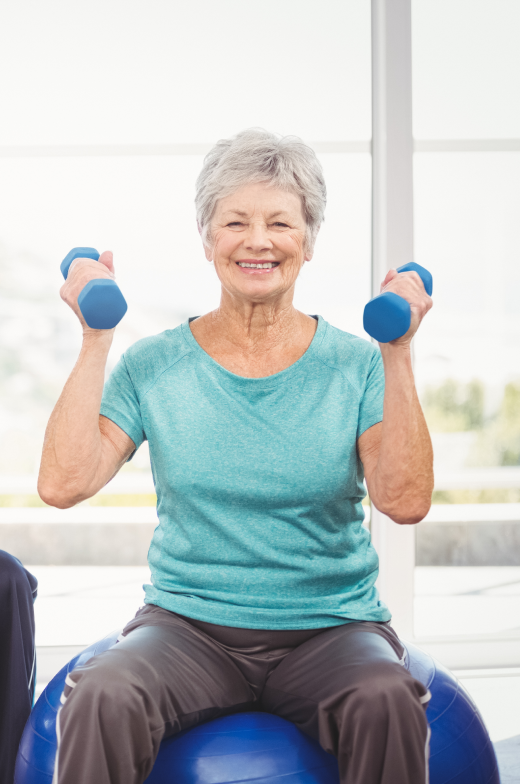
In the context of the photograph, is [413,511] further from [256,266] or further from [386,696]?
[256,266]

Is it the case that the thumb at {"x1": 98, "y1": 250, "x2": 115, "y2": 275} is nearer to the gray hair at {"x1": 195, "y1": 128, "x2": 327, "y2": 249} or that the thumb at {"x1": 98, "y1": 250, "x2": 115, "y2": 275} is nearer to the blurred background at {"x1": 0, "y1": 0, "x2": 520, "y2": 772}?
the gray hair at {"x1": 195, "y1": 128, "x2": 327, "y2": 249}

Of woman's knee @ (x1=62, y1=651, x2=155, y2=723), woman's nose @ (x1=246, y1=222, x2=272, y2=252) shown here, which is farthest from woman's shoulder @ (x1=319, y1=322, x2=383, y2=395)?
woman's knee @ (x1=62, y1=651, x2=155, y2=723)

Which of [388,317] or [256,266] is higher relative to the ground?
[256,266]

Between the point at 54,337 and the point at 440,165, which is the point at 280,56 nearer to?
the point at 440,165

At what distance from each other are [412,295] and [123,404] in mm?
551

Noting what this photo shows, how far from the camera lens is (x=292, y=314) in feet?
4.33

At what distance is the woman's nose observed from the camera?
1179mm

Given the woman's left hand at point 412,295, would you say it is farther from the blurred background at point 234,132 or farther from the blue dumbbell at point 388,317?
the blurred background at point 234,132

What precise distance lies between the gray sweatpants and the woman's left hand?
488 millimetres

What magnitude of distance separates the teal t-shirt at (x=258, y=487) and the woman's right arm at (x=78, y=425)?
95 millimetres

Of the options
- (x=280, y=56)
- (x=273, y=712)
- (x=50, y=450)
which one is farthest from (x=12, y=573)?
(x=280, y=56)

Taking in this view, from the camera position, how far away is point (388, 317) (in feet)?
3.38

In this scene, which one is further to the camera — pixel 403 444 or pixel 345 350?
pixel 345 350

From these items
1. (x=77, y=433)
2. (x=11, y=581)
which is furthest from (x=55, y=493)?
(x=11, y=581)
